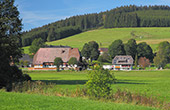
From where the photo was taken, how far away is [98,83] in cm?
1783

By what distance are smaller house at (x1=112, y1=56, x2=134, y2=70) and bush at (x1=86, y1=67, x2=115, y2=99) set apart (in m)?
111

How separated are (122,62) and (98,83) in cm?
11276

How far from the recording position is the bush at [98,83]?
17719 mm

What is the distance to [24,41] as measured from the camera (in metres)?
197

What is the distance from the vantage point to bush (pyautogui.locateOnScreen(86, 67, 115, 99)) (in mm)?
17719

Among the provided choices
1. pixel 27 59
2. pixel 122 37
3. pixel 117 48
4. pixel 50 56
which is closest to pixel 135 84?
pixel 50 56

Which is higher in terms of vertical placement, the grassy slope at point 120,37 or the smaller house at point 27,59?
the grassy slope at point 120,37

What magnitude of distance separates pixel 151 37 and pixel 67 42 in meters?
55.1

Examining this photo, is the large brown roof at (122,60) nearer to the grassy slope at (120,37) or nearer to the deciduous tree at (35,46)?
the grassy slope at (120,37)

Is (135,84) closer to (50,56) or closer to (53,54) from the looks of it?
(53,54)

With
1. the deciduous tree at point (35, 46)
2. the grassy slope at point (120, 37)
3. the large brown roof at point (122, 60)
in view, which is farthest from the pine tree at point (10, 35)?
the grassy slope at point (120, 37)

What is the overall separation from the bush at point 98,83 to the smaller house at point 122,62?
11050 centimetres

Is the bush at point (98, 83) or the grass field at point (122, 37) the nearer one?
the bush at point (98, 83)

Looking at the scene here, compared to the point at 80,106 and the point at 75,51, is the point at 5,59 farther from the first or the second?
the point at 75,51
